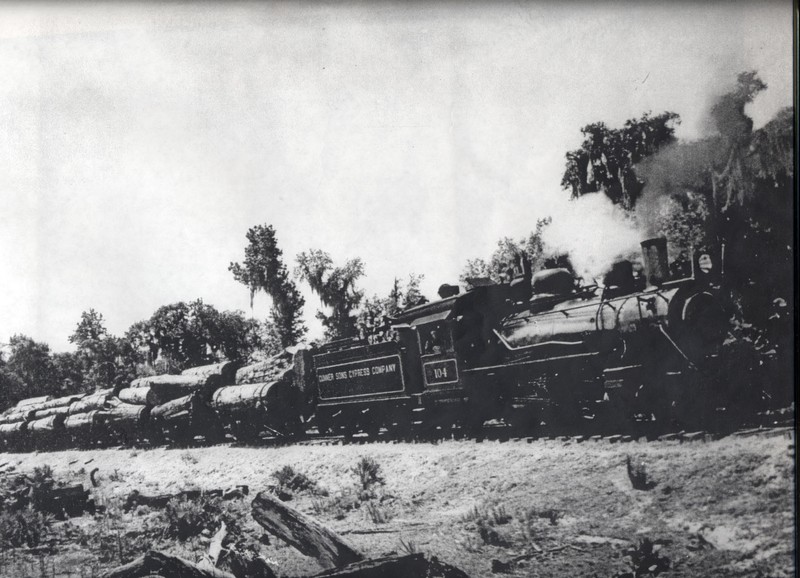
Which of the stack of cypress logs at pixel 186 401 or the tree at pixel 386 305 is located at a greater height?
the tree at pixel 386 305

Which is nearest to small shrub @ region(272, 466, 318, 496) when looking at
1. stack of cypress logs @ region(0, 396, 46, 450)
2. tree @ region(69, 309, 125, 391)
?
tree @ region(69, 309, 125, 391)

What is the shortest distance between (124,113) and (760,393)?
617cm

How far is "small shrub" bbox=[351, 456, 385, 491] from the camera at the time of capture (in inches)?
194

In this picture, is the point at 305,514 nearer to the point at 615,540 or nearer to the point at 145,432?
the point at 615,540

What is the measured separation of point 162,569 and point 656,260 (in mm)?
4894

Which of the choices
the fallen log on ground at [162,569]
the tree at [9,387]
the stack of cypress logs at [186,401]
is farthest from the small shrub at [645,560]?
the tree at [9,387]

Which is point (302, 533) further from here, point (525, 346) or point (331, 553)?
point (525, 346)

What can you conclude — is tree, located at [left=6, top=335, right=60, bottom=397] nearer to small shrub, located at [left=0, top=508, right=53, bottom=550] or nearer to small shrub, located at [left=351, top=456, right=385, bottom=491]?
small shrub, located at [left=0, top=508, right=53, bottom=550]

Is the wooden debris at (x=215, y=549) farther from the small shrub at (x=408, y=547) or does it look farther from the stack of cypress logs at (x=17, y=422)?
the stack of cypress logs at (x=17, y=422)

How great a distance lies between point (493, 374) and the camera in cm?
573

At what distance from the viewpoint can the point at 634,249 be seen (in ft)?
15.4

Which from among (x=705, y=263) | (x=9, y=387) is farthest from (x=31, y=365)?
(x=705, y=263)

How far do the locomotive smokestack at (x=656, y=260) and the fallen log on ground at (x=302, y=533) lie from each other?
340 cm

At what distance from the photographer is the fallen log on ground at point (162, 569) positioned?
443 centimetres
